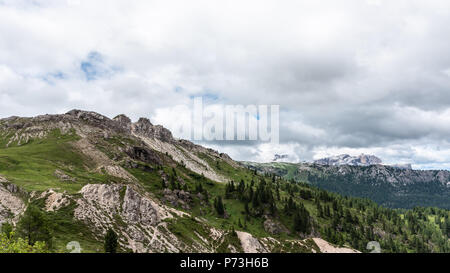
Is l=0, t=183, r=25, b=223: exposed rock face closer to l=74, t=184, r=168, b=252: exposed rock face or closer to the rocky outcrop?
l=74, t=184, r=168, b=252: exposed rock face

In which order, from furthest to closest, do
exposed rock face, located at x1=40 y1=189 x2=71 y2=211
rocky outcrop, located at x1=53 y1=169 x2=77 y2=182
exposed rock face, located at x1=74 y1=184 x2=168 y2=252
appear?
rocky outcrop, located at x1=53 y1=169 x2=77 y2=182 < exposed rock face, located at x1=74 y1=184 x2=168 y2=252 < exposed rock face, located at x1=40 y1=189 x2=71 y2=211

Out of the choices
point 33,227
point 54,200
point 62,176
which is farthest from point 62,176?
point 33,227

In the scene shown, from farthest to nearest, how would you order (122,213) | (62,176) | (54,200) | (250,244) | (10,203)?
(62,176) < (250,244) < (122,213) < (54,200) < (10,203)

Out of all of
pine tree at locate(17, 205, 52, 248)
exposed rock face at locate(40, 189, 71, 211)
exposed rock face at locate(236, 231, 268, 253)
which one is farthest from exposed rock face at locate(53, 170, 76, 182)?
exposed rock face at locate(236, 231, 268, 253)

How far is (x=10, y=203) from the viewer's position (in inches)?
3873

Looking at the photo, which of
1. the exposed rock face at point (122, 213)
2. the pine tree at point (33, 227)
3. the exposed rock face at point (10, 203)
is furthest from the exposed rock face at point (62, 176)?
the pine tree at point (33, 227)

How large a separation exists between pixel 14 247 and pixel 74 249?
42.5 meters

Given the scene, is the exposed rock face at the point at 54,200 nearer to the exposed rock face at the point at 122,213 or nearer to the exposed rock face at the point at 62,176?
the exposed rock face at the point at 122,213

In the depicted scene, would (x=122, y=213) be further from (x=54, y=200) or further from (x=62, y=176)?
(x=62, y=176)

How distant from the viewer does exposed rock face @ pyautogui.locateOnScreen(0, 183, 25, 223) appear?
8964cm

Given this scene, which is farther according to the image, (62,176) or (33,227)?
(62,176)

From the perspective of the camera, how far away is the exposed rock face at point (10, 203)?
89637mm
